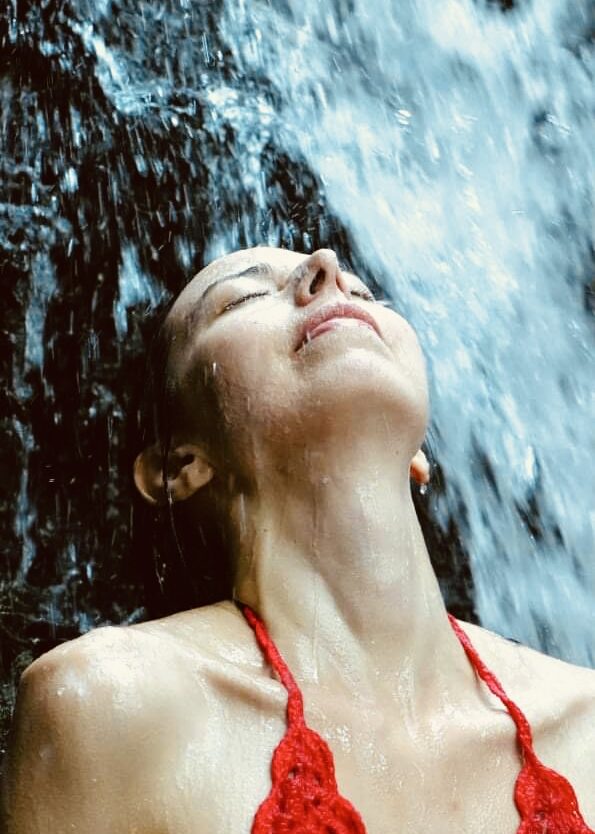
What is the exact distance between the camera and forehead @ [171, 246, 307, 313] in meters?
3.55

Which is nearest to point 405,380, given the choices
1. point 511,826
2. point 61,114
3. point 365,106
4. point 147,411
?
point 147,411

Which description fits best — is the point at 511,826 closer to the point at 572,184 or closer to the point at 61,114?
the point at 61,114

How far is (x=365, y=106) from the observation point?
5.24 metres

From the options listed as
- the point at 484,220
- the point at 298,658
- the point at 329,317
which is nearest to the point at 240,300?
the point at 329,317

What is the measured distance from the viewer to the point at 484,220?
5188mm

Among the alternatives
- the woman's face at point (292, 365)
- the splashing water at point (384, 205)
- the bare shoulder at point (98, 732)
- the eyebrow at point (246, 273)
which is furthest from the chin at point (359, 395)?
the splashing water at point (384, 205)

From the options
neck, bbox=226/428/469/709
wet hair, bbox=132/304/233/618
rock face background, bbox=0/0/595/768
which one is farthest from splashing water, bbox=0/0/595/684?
neck, bbox=226/428/469/709

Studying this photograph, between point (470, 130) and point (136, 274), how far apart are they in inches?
70.1

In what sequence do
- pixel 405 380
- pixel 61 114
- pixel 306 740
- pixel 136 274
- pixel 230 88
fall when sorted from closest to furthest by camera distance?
pixel 306 740, pixel 405 380, pixel 136 274, pixel 61 114, pixel 230 88

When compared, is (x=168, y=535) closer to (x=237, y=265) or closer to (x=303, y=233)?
(x=237, y=265)

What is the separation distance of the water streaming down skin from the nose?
1105mm

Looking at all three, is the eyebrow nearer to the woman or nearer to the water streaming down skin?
the woman

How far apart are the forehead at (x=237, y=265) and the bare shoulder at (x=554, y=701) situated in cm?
101

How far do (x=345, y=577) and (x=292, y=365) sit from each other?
494 millimetres
